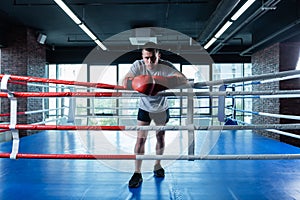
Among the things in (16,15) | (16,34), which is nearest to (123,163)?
(16,15)

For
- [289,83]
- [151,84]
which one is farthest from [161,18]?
[151,84]

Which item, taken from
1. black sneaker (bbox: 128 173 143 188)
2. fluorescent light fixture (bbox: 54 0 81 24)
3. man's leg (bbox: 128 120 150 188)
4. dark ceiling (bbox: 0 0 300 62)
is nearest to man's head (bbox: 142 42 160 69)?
man's leg (bbox: 128 120 150 188)

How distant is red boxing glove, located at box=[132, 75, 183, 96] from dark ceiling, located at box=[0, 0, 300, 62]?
2959 mm

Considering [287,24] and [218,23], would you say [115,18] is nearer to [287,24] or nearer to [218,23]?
[218,23]

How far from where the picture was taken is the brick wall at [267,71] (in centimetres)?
579

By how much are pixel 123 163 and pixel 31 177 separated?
0.89m

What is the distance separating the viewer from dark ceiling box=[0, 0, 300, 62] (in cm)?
490

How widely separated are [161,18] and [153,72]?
434 cm

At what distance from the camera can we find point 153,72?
6.88 feet

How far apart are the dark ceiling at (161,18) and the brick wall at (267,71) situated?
234 mm

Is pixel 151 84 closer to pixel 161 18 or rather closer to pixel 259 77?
pixel 259 77

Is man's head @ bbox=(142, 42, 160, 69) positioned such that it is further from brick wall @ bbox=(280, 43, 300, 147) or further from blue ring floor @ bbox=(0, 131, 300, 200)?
brick wall @ bbox=(280, 43, 300, 147)

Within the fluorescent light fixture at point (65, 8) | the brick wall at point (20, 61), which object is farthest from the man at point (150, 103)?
the brick wall at point (20, 61)

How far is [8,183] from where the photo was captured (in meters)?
2.11
